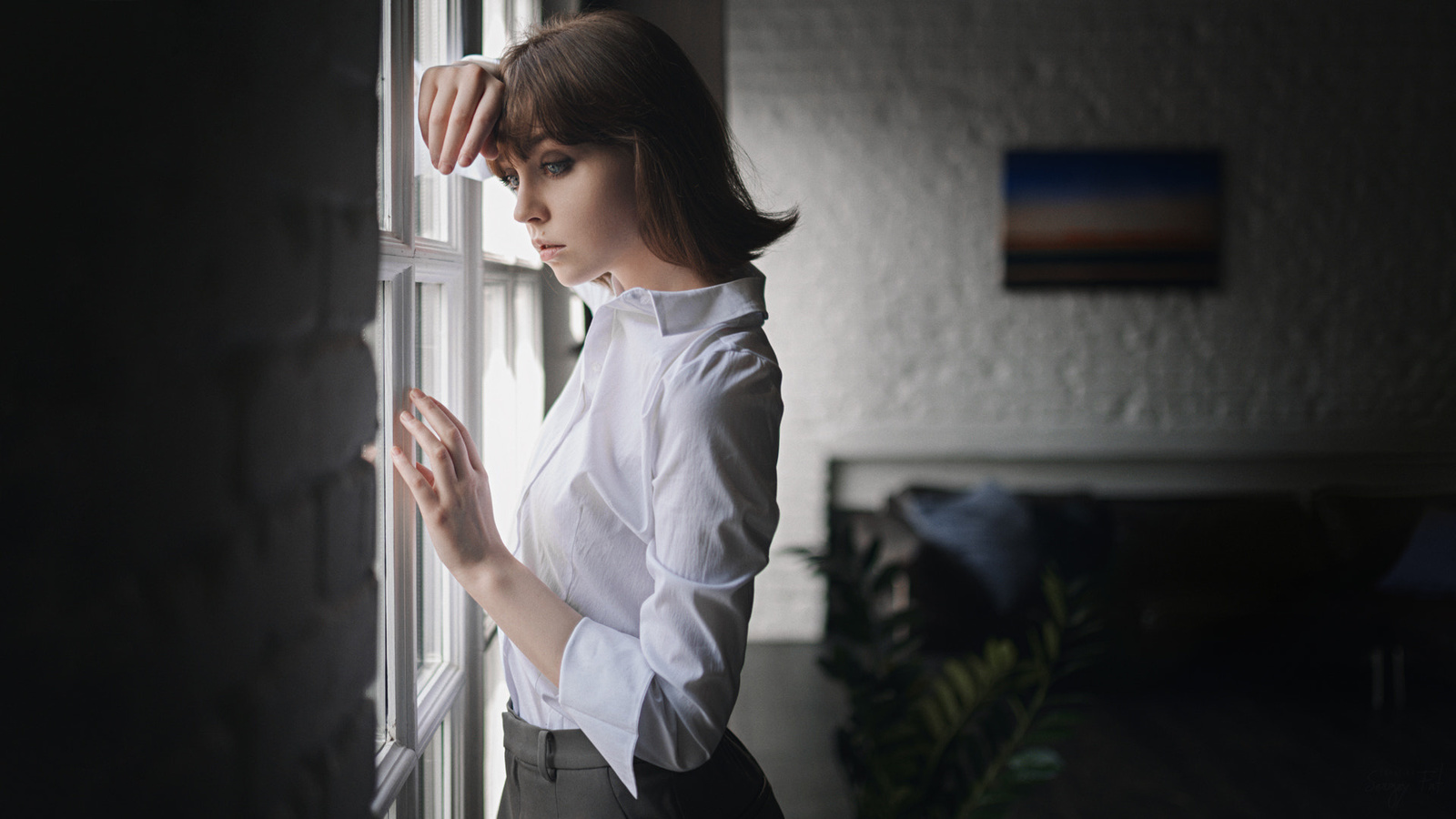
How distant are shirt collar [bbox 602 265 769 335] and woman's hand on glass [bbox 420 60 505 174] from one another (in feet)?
0.62

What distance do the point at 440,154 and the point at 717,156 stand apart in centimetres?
26

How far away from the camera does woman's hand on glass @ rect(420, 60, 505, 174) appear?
31.9 inches

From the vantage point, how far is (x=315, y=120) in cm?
59

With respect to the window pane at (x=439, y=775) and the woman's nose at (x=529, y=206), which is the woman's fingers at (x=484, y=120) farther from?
the window pane at (x=439, y=775)

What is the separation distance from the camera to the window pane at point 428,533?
1.00 metres

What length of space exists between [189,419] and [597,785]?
0.56m

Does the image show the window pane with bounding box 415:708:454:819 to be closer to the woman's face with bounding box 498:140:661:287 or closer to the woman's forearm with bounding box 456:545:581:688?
the woman's forearm with bounding box 456:545:581:688

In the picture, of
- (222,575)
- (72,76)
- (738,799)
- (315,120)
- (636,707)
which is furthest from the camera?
(738,799)

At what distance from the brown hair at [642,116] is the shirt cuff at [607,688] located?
36 cm

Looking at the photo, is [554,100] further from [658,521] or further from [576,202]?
[658,521]

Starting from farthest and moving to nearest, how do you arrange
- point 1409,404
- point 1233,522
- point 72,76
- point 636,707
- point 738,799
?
point 1409,404, point 1233,522, point 738,799, point 636,707, point 72,76

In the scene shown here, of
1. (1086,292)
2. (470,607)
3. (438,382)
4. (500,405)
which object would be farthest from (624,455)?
(1086,292)

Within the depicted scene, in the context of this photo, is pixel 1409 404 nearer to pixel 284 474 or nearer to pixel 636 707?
pixel 636 707

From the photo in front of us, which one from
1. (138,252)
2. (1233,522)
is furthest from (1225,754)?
(138,252)
